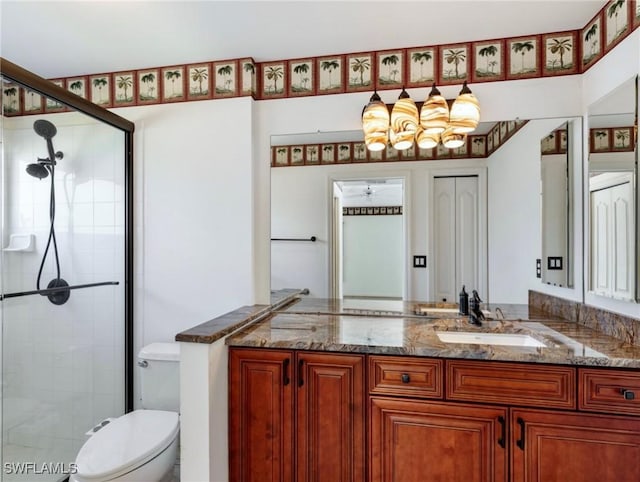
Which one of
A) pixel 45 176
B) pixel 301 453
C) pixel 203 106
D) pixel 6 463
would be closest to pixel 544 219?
pixel 301 453

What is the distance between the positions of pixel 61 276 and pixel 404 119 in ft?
7.17

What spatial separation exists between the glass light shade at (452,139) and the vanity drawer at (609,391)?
1.21m

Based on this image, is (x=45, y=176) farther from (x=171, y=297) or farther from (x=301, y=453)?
(x=301, y=453)

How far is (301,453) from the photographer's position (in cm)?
147

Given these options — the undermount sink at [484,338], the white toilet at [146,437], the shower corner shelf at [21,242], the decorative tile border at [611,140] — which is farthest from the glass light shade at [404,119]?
the shower corner shelf at [21,242]

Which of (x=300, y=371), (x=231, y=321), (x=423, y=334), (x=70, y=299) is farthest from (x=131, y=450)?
(x=423, y=334)

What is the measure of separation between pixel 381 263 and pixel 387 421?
832 mm

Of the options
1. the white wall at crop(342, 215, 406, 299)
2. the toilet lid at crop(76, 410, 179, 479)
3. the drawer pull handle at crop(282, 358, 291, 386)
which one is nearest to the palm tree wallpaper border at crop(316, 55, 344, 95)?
the white wall at crop(342, 215, 406, 299)

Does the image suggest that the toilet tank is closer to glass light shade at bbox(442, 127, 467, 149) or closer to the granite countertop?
the granite countertop

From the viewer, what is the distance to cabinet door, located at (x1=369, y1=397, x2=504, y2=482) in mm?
1329

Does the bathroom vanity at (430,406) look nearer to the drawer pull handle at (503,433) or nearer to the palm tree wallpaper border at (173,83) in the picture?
the drawer pull handle at (503,433)

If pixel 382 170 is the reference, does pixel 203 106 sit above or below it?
above

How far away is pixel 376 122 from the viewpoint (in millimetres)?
1869

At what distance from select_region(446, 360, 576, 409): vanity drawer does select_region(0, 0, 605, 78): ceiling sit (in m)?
1.62
